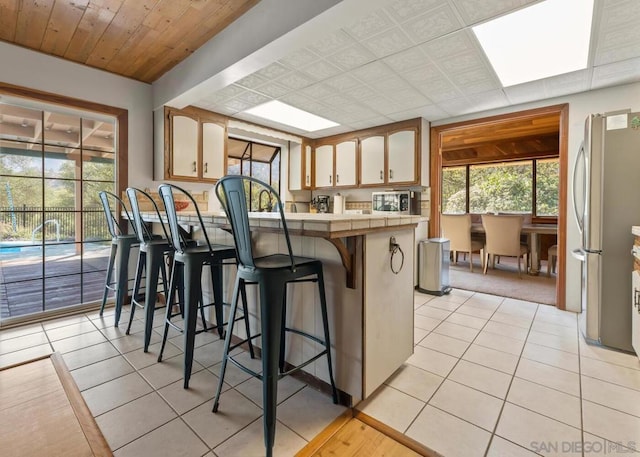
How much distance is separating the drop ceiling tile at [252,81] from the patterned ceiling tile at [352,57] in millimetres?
710

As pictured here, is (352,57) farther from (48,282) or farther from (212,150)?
(48,282)

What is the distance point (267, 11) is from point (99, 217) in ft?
8.52

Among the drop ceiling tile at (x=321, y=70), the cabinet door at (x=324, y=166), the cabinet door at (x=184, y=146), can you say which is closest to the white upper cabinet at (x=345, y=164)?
the cabinet door at (x=324, y=166)

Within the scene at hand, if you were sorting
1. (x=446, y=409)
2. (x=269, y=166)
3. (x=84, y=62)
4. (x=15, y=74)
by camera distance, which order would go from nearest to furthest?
(x=446, y=409), (x=15, y=74), (x=84, y=62), (x=269, y=166)

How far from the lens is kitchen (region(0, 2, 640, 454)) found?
2.64 meters

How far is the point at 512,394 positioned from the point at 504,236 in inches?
139

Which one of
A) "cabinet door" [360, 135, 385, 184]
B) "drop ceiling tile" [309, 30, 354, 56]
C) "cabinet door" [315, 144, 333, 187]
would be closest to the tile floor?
"drop ceiling tile" [309, 30, 354, 56]

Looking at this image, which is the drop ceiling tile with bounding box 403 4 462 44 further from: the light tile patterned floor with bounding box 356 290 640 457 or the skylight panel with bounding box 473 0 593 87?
the light tile patterned floor with bounding box 356 290 640 457

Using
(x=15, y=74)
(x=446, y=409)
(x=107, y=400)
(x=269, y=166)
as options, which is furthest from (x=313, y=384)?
(x=269, y=166)

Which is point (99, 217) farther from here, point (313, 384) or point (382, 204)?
point (382, 204)

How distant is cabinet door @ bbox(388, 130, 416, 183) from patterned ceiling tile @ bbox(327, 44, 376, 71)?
5.49 ft

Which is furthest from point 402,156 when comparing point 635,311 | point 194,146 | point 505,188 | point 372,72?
point 505,188

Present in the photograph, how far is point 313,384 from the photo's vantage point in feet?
5.75

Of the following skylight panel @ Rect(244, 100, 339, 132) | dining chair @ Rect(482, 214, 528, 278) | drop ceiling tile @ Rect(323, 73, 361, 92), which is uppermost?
skylight panel @ Rect(244, 100, 339, 132)
